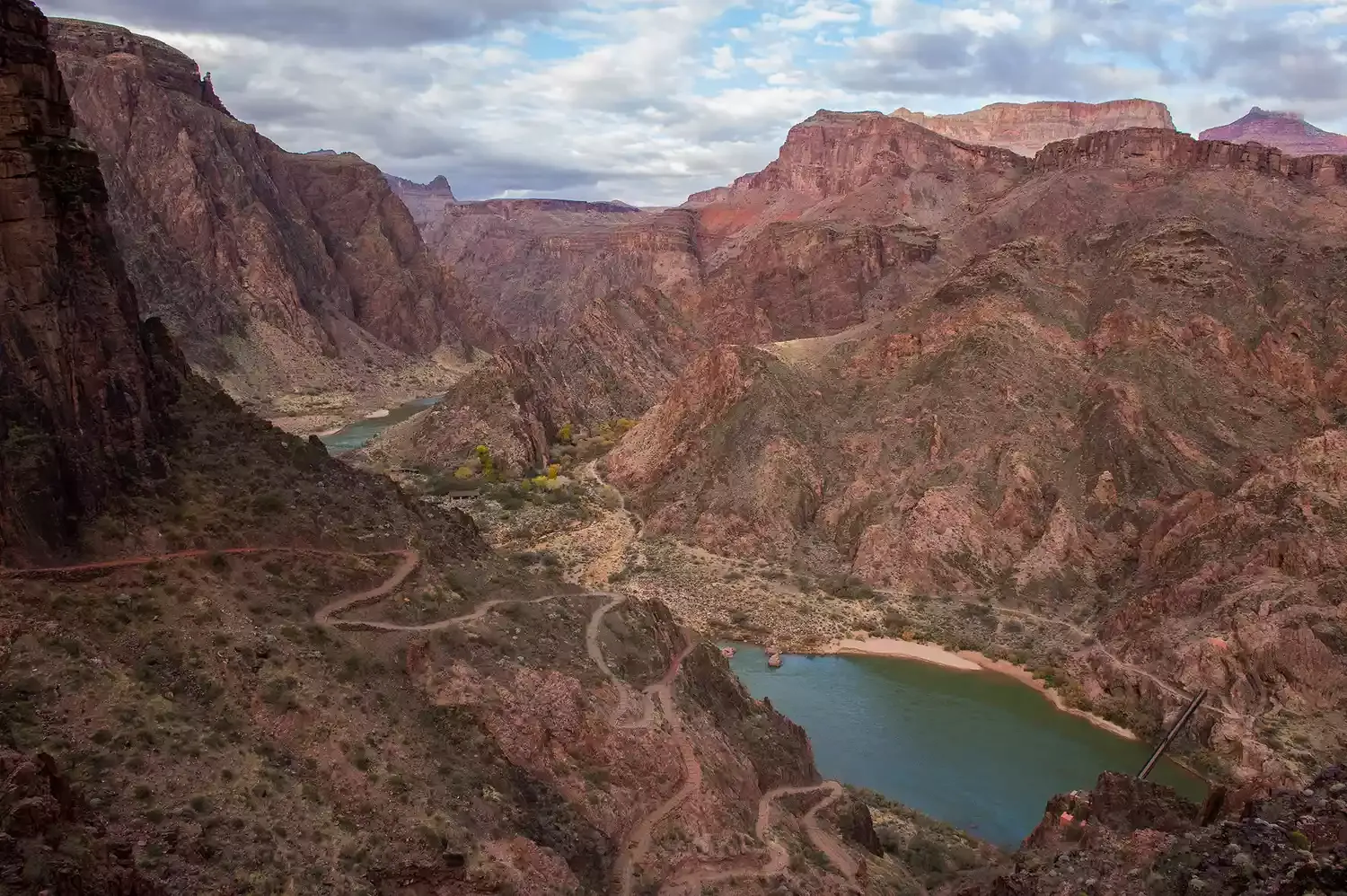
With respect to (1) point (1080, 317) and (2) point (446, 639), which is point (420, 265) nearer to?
(1) point (1080, 317)

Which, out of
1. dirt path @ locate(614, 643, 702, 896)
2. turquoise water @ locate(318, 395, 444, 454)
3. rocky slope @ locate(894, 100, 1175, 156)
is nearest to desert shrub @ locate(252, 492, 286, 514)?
dirt path @ locate(614, 643, 702, 896)

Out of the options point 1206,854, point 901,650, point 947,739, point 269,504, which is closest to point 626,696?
point 269,504

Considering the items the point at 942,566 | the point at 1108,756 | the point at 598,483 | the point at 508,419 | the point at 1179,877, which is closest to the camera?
the point at 1179,877

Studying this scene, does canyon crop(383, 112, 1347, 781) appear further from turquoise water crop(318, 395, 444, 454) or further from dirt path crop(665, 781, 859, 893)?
dirt path crop(665, 781, 859, 893)

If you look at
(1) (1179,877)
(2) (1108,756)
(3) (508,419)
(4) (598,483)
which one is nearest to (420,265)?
(3) (508,419)

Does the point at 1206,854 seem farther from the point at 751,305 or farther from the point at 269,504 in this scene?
the point at 751,305

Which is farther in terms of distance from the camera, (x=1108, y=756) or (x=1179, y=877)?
(x=1108, y=756)
